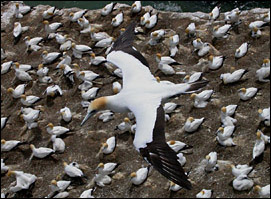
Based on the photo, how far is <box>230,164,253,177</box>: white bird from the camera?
10438 millimetres

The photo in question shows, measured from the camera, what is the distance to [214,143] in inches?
454

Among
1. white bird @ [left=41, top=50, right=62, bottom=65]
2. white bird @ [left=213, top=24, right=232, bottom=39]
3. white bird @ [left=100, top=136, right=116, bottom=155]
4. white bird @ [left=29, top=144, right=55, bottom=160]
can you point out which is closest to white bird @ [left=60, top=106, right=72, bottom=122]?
white bird @ [left=29, top=144, right=55, bottom=160]

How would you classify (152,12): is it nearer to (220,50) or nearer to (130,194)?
(220,50)

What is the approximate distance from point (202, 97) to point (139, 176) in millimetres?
2616

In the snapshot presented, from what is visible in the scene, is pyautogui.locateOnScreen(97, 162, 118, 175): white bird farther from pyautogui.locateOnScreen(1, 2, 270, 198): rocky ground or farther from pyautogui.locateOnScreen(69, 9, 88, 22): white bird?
pyautogui.locateOnScreen(69, 9, 88, 22): white bird

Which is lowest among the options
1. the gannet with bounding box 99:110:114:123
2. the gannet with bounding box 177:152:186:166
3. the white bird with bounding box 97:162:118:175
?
the gannet with bounding box 99:110:114:123

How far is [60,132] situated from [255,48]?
537 centimetres

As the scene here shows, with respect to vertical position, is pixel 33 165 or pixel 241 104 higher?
pixel 241 104

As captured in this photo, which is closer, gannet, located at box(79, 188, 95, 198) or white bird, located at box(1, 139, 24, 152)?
gannet, located at box(79, 188, 95, 198)

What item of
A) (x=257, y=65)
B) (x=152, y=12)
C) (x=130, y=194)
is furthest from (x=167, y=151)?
(x=152, y=12)

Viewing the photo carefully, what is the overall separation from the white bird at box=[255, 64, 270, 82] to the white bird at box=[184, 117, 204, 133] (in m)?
2.13

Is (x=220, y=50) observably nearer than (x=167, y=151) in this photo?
No

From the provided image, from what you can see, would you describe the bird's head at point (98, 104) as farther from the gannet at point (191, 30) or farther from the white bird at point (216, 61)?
the gannet at point (191, 30)

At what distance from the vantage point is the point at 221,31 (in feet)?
47.2
